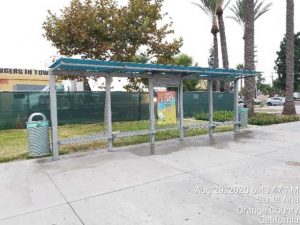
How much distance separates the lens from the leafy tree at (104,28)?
42.7ft

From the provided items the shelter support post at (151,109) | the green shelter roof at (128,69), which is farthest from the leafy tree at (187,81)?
the shelter support post at (151,109)

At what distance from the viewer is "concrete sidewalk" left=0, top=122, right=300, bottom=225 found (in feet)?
13.3

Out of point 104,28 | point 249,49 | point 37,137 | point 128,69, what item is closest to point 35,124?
point 37,137

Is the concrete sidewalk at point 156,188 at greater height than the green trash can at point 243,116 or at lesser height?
lesser

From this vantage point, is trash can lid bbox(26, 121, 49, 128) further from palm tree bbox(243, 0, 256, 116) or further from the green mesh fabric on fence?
palm tree bbox(243, 0, 256, 116)

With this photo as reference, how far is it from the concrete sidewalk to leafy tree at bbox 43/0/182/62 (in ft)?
22.0

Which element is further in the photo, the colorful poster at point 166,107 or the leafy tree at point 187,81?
the leafy tree at point 187,81

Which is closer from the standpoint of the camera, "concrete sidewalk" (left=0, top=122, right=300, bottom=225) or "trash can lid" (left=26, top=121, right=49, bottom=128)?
"concrete sidewalk" (left=0, top=122, right=300, bottom=225)

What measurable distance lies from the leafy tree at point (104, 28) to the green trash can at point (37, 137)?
20.6 feet

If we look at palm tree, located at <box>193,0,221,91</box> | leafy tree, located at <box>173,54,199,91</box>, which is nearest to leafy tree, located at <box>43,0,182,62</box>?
palm tree, located at <box>193,0,221,91</box>

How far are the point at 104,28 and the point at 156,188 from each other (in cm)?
976

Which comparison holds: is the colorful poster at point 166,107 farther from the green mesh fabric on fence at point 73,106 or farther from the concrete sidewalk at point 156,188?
the green mesh fabric on fence at point 73,106

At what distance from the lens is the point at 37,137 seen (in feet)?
25.0

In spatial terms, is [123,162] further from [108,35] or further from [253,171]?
[108,35]
